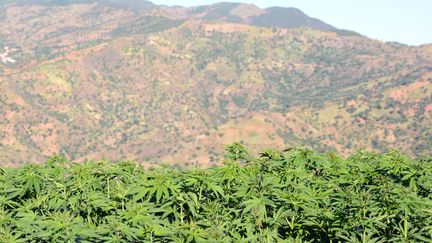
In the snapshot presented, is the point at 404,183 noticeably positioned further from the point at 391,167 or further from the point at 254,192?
the point at 254,192

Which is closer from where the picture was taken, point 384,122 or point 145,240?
point 145,240

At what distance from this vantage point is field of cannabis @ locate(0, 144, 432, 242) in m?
9.02

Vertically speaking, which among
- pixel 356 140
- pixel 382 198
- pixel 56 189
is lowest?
pixel 356 140

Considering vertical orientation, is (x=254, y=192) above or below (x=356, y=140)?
above

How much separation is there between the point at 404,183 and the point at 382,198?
253 cm

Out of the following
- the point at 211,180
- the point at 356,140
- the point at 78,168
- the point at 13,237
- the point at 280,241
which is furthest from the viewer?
the point at 356,140

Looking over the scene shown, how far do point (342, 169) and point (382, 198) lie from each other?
2901 millimetres

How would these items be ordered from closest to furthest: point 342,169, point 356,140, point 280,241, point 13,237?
point 13,237 < point 280,241 < point 342,169 < point 356,140

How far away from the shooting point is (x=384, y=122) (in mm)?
173125

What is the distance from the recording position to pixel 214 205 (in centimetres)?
1058

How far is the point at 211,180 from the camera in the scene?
35.9 feet

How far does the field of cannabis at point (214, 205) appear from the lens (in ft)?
29.6

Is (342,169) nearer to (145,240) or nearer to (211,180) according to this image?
(211,180)

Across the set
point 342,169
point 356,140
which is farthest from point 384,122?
point 342,169
